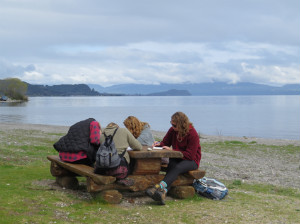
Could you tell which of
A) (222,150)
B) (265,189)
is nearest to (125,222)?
(265,189)

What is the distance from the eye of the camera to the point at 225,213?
24.6 ft

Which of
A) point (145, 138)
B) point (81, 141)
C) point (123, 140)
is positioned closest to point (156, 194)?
point (123, 140)

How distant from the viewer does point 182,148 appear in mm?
8859

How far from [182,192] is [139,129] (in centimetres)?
180

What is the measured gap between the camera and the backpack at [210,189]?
885 cm

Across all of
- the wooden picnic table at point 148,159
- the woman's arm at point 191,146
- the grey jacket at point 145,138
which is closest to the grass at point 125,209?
the wooden picnic table at point 148,159

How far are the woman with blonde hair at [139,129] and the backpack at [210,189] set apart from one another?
154 centimetres

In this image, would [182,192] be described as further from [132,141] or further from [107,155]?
[107,155]

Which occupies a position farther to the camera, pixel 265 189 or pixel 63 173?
pixel 265 189

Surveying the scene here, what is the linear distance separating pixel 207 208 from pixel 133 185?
5.50 feet

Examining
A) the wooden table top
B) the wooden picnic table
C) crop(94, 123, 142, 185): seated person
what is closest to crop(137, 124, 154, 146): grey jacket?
the wooden picnic table

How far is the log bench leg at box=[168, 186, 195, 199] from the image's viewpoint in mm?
8609

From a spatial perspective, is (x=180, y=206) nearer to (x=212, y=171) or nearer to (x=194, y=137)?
(x=194, y=137)

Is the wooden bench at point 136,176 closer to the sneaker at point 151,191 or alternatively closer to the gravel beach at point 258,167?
the sneaker at point 151,191
